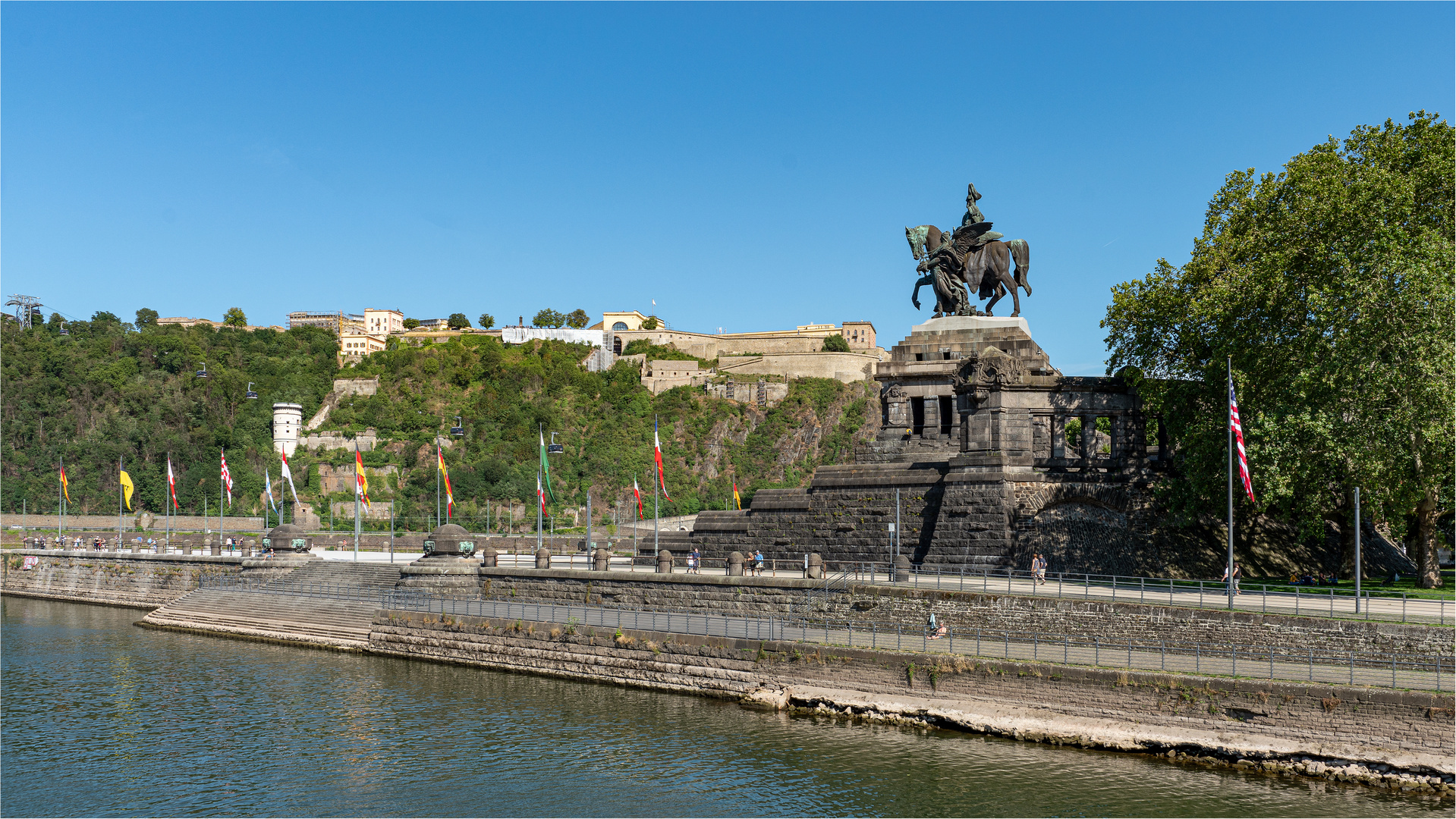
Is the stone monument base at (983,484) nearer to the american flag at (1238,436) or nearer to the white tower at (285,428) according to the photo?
the american flag at (1238,436)

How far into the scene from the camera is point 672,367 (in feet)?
437

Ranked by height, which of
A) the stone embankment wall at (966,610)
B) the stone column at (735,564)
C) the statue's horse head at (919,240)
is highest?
the statue's horse head at (919,240)

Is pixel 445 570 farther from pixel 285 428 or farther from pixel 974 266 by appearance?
pixel 285 428

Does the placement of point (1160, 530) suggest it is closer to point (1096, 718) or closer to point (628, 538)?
point (1096, 718)

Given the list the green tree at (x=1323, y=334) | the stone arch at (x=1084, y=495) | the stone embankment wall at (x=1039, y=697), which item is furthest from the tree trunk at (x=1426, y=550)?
the stone embankment wall at (x=1039, y=697)

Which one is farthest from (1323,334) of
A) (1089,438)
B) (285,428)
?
(285,428)

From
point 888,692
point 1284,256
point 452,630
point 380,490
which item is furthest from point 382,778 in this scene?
point 380,490

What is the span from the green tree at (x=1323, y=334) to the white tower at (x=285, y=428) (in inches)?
3960

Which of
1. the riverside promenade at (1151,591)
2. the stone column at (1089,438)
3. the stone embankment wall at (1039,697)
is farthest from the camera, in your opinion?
the stone column at (1089,438)

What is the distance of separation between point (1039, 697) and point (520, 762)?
11.1 m

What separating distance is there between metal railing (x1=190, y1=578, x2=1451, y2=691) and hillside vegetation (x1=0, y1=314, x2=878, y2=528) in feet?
213

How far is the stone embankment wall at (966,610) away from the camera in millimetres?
22953

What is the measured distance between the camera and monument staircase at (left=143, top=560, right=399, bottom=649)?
123 feet

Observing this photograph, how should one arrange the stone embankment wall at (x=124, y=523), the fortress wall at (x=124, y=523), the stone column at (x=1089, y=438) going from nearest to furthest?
the stone column at (x=1089, y=438) < the stone embankment wall at (x=124, y=523) < the fortress wall at (x=124, y=523)
